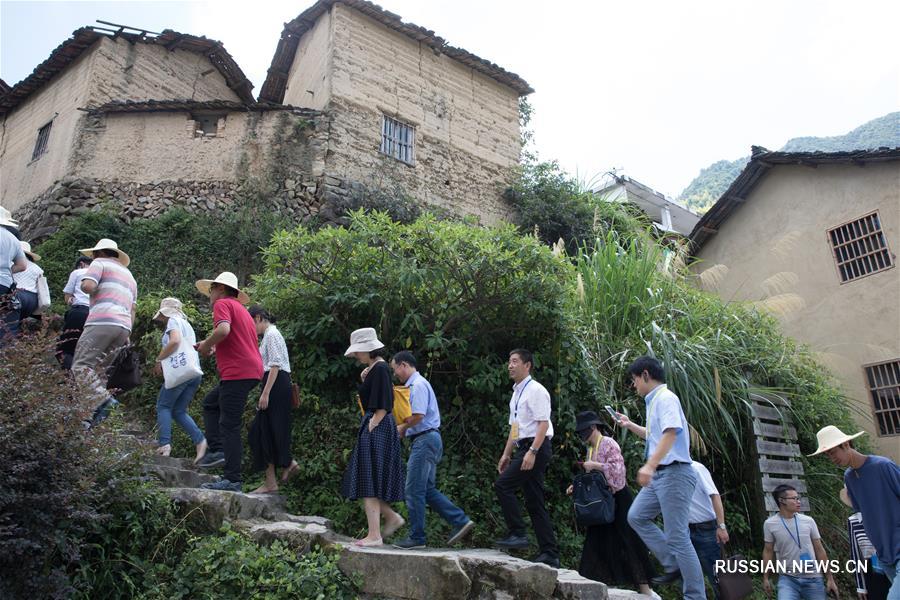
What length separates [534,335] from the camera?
770cm

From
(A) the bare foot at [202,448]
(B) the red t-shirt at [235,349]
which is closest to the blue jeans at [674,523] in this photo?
(B) the red t-shirt at [235,349]

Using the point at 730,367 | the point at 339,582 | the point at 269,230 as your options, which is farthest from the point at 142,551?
the point at 269,230

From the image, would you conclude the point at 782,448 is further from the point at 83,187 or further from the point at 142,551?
the point at 83,187

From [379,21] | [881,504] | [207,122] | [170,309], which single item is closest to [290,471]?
[170,309]

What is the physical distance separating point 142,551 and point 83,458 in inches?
31.8

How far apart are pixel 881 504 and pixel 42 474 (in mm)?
5273

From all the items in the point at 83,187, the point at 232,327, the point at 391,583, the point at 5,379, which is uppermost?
the point at 83,187

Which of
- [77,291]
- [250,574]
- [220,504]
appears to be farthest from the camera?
[77,291]

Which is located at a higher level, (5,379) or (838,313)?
(838,313)

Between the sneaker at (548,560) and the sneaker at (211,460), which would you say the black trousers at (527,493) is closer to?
the sneaker at (548,560)

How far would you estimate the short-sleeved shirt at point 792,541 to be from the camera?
5715 mm

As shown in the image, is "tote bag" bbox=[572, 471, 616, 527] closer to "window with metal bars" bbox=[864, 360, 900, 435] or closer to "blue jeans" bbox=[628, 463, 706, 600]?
"blue jeans" bbox=[628, 463, 706, 600]

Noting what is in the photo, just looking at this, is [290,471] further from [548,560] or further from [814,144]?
[814,144]

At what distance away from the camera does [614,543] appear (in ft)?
18.4
